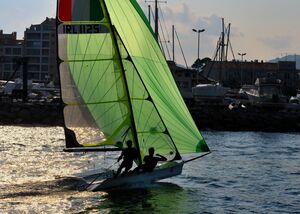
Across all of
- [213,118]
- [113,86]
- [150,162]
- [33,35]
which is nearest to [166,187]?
[150,162]

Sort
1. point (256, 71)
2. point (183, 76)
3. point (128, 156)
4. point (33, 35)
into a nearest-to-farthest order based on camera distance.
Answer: point (128, 156), point (183, 76), point (33, 35), point (256, 71)

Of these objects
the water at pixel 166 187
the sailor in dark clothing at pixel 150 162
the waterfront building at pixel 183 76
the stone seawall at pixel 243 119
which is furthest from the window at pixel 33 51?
the sailor in dark clothing at pixel 150 162

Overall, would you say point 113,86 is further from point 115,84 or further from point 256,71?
point 256,71

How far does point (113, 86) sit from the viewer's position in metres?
22.3

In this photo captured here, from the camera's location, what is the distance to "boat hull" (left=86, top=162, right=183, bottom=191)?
20859 millimetres

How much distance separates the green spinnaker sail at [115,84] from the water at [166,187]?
6.85ft

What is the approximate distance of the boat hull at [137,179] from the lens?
68.4ft

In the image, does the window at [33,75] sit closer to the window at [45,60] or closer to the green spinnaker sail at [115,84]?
the window at [45,60]

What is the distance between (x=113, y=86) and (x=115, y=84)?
4.5 inches

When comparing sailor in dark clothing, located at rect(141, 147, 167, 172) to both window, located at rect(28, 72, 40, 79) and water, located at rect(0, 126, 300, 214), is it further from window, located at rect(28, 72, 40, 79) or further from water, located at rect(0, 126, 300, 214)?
window, located at rect(28, 72, 40, 79)

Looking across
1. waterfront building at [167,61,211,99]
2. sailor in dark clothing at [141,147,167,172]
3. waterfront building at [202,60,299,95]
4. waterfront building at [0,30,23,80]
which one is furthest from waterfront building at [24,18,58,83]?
sailor in dark clothing at [141,147,167,172]

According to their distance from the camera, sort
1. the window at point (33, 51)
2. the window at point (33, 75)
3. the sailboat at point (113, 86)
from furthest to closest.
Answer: the window at point (33, 51)
the window at point (33, 75)
the sailboat at point (113, 86)

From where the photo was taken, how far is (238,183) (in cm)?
2556

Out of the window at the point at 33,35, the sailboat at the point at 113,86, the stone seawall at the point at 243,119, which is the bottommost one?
the stone seawall at the point at 243,119
